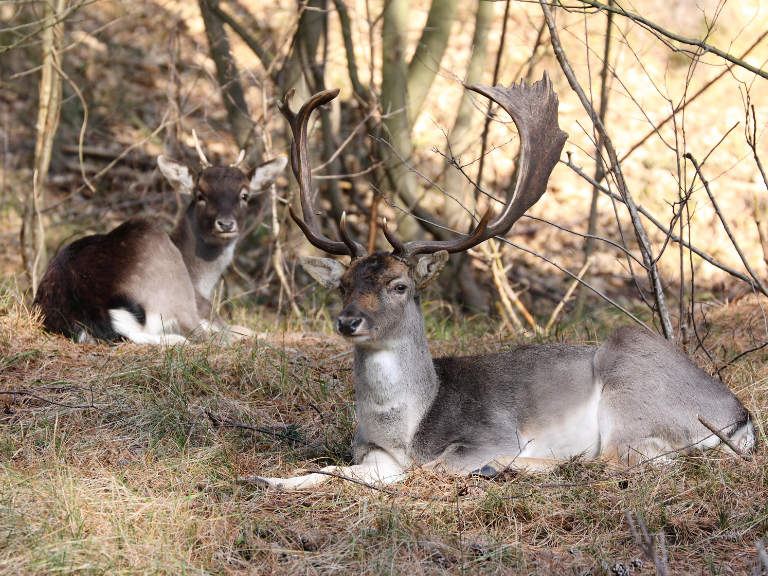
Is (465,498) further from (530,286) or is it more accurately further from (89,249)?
(530,286)

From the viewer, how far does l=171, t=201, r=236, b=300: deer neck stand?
823 centimetres

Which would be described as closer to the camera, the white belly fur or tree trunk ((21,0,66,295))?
the white belly fur

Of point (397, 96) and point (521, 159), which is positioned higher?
point (397, 96)

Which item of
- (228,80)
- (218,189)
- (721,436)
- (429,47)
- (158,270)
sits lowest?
(158,270)

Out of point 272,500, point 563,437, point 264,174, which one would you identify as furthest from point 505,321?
point 272,500

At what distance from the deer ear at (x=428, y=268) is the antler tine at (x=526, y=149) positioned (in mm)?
79

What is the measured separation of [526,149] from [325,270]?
1325 millimetres

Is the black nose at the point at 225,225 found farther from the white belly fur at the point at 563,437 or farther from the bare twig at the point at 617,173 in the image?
the white belly fur at the point at 563,437

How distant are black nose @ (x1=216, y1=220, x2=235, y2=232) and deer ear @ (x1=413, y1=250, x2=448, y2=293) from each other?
3635 millimetres

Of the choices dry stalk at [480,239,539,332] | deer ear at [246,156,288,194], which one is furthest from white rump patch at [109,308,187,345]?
dry stalk at [480,239,539,332]

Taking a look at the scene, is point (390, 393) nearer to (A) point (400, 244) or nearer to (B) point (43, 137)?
(A) point (400, 244)

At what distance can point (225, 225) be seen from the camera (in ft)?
25.8

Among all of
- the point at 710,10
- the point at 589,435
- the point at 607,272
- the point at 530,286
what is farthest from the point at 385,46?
the point at 710,10

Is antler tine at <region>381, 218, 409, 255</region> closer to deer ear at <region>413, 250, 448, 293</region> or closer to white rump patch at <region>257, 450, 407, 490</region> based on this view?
deer ear at <region>413, 250, 448, 293</region>
